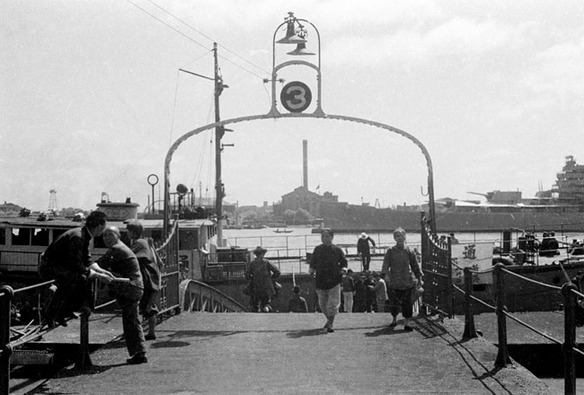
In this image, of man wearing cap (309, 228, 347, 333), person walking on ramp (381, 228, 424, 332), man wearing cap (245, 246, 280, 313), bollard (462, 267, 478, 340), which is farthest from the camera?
man wearing cap (245, 246, 280, 313)

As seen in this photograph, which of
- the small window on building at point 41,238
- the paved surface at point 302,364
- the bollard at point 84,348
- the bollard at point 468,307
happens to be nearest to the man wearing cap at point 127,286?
the paved surface at point 302,364

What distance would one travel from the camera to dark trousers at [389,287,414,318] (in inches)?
418

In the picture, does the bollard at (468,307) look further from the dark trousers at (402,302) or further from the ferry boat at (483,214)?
the ferry boat at (483,214)

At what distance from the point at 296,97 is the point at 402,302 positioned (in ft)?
14.3

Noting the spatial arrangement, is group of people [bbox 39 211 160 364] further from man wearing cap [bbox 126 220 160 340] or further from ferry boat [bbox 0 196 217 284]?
ferry boat [bbox 0 196 217 284]

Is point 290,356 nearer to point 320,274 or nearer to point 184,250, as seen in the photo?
point 320,274

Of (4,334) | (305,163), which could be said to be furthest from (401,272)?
(305,163)

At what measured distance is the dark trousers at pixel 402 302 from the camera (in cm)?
1062

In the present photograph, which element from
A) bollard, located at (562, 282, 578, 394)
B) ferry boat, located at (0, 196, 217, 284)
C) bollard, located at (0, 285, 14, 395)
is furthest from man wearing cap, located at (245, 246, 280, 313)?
bollard, located at (562, 282, 578, 394)

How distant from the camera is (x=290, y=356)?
808 cm

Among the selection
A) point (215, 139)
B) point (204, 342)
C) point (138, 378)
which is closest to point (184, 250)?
point (215, 139)

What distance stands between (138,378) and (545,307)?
842 inches

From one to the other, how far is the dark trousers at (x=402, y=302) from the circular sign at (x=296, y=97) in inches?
155

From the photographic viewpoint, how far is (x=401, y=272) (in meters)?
10.5
